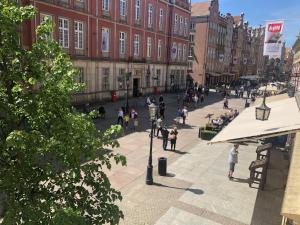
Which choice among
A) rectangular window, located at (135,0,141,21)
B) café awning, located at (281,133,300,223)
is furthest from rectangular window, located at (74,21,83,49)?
café awning, located at (281,133,300,223)

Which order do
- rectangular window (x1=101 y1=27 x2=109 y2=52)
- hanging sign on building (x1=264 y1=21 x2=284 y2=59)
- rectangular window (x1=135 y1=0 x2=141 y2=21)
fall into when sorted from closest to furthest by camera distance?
hanging sign on building (x1=264 y1=21 x2=284 y2=59) → rectangular window (x1=101 y1=27 x2=109 y2=52) → rectangular window (x1=135 y1=0 x2=141 y2=21)

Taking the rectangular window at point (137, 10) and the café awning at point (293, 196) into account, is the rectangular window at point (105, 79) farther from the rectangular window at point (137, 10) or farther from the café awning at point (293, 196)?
the café awning at point (293, 196)

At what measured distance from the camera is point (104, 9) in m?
28.3

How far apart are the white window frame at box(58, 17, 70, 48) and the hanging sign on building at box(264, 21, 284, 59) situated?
57.8 feet

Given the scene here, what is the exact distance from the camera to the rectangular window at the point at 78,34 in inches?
1004

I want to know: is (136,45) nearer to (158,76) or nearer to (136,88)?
(136,88)

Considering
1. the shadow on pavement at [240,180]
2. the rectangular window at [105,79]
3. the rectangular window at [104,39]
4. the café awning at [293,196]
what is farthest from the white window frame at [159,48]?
the café awning at [293,196]

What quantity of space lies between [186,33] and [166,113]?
2424 cm

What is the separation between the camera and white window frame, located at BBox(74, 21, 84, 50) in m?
25.5

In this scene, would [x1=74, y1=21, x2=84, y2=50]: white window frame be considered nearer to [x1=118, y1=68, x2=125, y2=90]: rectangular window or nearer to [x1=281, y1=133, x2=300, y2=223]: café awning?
[x1=118, y1=68, x2=125, y2=90]: rectangular window

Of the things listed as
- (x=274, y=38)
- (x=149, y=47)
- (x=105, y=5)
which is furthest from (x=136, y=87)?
(x=274, y=38)

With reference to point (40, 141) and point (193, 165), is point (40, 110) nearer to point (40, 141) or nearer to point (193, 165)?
point (40, 141)

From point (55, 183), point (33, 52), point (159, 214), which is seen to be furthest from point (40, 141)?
point (159, 214)

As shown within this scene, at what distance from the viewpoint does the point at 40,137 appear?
4.27 m
